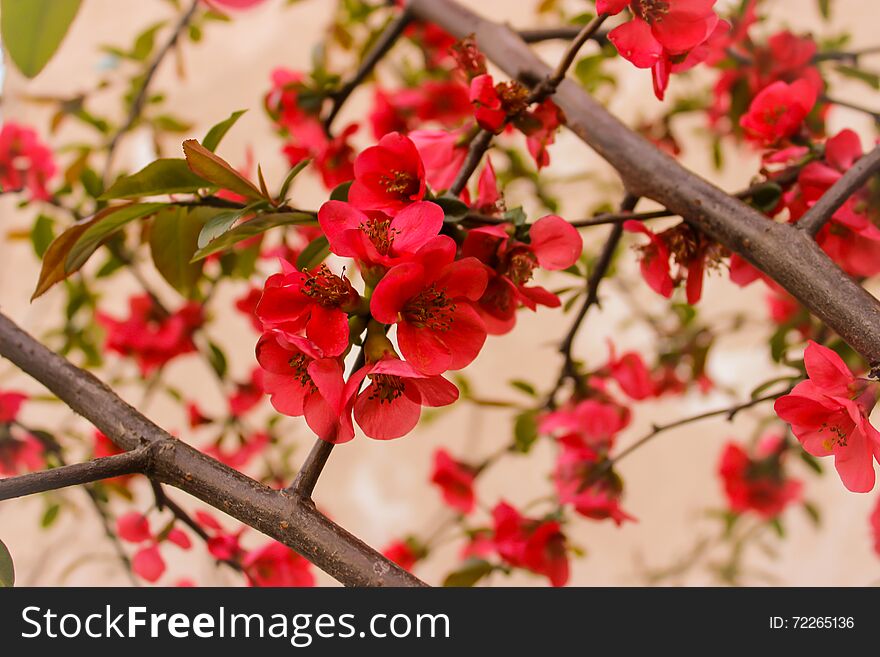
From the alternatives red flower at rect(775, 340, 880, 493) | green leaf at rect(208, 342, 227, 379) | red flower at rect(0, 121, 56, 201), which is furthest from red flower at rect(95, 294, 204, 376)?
red flower at rect(775, 340, 880, 493)

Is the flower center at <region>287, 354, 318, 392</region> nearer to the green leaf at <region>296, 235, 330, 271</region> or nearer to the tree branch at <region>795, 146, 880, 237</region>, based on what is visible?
the green leaf at <region>296, 235, 330, 271</region>

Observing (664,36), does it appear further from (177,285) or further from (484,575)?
(484,575)

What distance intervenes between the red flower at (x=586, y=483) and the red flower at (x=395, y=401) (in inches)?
10.1

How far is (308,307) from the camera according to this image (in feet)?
1.05

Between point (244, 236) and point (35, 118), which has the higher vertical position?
point (35, 118)

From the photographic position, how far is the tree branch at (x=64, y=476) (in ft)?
0.93

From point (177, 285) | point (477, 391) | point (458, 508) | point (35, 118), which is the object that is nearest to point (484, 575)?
point (458, 508)

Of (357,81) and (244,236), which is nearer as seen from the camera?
(244,236)

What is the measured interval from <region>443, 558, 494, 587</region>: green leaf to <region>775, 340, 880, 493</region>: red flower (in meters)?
0.32

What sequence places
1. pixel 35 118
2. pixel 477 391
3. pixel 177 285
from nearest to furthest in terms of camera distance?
pixel 177 285 < pixel 477 391 < pixel 35 118

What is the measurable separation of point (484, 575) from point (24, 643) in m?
0.34

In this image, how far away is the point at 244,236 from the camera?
13.9 inches

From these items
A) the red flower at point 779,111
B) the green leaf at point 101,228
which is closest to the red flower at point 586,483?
the red flower at point 779,111

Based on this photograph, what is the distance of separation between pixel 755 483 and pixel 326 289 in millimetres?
751
